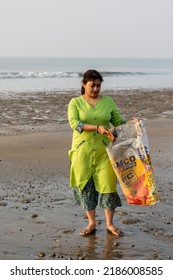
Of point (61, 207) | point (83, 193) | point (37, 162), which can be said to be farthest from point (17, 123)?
point (83, 193)

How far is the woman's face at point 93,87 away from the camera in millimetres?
5375

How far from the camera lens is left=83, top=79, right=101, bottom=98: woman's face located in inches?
212

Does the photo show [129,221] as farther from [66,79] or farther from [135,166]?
[66,79]

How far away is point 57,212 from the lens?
629cm

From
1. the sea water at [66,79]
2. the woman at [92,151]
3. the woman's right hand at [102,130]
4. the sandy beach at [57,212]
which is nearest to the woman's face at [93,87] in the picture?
the woman at [92,151]

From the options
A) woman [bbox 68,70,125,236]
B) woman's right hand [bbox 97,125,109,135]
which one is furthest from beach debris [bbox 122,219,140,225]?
woman's right hand [bbox 97,125,109,135]

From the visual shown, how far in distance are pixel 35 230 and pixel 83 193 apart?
2.08 feet

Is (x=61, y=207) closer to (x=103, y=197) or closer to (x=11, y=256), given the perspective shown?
(x=103, y=197)

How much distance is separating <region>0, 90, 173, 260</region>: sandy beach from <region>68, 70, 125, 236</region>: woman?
11.7 inches

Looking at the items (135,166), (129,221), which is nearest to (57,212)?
(129,221)

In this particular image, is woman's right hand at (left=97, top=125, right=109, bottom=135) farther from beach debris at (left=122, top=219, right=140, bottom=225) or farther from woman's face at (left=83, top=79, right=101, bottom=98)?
beach debris at (left=122, top=219, right=140, bottom=225)

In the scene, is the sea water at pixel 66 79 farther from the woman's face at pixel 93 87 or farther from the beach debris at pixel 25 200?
the woman's face at pixel 93 87

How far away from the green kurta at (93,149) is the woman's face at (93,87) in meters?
0.09

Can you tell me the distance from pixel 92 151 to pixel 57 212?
1.15 meters
